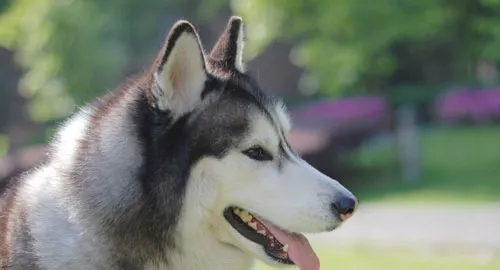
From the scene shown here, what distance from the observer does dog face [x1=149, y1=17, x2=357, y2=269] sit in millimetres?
3732

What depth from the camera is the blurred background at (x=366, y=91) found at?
12852mm

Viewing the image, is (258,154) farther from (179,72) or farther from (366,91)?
(366,91)

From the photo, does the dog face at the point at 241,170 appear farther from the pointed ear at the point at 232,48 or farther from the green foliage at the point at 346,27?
the green foliage at the point at 346,27

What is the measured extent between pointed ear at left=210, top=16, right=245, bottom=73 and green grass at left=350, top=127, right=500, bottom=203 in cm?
1212

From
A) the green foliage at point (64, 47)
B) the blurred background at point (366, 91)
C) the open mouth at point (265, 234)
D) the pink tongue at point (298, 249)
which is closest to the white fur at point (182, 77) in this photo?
the open mouth at point (265, 234)

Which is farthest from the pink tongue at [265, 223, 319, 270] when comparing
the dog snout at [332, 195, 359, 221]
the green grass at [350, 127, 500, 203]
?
the green grass at [350, 127, 500, 203]

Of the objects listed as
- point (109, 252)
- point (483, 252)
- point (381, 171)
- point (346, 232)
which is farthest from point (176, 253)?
point (381, 171)

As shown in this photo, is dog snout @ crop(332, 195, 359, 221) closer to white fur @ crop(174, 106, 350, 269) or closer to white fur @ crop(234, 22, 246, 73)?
white fur @ crop(174, 106, 350, 269)

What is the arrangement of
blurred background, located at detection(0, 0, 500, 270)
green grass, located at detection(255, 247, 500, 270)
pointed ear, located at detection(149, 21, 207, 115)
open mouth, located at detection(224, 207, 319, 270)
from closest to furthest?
pointed ear, located at detection(149, 21, 207, 115) → open mouth, located at detection(224, 207, 319, 270) → green grass, located at detection(255, 247, 500, 270) → blurred background, located at detection(0, 0, 500, 270)

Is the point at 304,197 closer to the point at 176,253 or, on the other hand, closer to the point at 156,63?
the point at 176,253

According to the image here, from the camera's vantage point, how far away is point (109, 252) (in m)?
3.69

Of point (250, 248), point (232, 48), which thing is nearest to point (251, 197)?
point (250, 248)

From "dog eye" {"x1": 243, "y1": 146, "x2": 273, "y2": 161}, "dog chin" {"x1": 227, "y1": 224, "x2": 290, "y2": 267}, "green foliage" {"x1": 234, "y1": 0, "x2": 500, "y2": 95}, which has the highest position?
"green foliage" {"x1": 234, "y1": 0, "x2": 500, "y2": 95}

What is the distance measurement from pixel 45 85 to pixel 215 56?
27117mm
